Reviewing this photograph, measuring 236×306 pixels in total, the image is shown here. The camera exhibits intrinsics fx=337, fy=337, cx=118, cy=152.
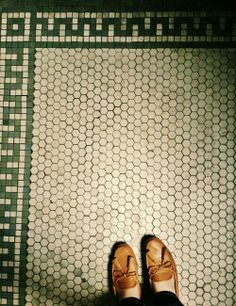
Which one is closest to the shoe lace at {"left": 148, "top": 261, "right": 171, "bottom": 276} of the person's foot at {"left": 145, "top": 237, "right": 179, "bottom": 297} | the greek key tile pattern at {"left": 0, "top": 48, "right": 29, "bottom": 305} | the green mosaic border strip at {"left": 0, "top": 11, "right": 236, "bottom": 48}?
the person's foot at {"left": 145, "top": 237, "right": 179, "bottom": 297}

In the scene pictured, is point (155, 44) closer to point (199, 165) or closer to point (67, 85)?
point (67, 85)

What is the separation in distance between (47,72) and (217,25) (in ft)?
2.47

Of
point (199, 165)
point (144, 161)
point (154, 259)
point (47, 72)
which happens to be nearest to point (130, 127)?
point (144, 161)

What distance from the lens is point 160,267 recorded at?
136cm

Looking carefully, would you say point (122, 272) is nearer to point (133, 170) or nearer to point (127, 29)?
point (133, 170)

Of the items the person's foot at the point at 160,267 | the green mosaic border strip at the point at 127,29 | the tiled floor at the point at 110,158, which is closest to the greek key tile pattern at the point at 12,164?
the tiled floor at the point at 110,158

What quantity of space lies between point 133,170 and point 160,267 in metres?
0.41

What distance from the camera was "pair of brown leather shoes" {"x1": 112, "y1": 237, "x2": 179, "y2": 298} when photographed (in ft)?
4.47

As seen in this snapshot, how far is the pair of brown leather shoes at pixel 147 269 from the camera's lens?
1361 millimetres

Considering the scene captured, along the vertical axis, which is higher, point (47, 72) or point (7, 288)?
point (47, 72)

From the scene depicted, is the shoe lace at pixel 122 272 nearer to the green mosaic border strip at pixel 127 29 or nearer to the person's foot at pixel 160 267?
the person's foot at pixel 160 267

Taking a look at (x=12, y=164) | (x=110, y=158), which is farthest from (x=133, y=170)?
(x=12, y=164)

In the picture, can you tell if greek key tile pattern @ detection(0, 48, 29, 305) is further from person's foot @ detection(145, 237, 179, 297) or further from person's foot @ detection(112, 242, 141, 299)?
person's foot @ detection(145, 237, 179, 297)

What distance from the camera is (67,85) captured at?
145 centimetres
